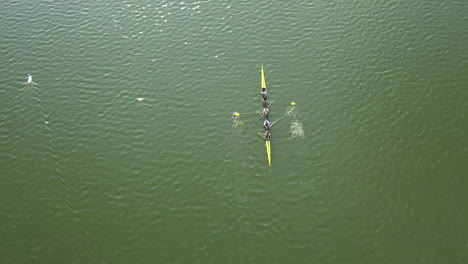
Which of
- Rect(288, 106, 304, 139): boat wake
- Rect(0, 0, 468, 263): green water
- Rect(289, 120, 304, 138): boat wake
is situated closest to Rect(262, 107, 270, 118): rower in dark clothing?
Rect(0, 0, 468, 263): green water

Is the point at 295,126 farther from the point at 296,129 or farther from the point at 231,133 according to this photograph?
the point at 231,133

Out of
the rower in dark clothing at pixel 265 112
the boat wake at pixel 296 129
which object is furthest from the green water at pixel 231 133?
the rower in dark clothing at pixel 265 112

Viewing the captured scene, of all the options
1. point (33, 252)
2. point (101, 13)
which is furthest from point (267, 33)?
point (33, 252)

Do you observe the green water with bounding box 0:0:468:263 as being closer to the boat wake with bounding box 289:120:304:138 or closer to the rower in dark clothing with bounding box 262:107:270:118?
the boat wake with bounding box 289:120:304:138

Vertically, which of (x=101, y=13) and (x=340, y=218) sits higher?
(x=101, y=13)

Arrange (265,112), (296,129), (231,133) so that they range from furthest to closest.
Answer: (265,112) < (231,133) < (296,129)

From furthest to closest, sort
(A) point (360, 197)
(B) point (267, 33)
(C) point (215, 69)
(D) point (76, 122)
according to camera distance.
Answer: (B) point (267, 33) → (C) point (215, 69) → (D) point (76, 122) → (A) point (360, 197)

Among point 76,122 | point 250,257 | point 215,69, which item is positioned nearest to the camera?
point 250,257

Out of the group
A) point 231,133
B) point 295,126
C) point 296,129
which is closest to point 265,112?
point 295,126

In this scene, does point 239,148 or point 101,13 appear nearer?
point 239,148

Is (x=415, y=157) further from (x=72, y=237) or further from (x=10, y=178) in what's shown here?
(x=10, y=178)
